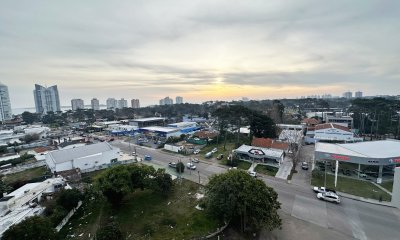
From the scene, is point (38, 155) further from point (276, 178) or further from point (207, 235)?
point (276, 178)

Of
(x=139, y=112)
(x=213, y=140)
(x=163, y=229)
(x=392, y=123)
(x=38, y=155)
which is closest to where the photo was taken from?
(x=163, y=229)

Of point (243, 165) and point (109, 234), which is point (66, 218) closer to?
point (109, 234)

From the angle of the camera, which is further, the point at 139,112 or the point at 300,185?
the point at 139,112

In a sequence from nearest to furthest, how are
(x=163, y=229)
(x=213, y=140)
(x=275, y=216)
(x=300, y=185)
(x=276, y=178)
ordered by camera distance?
(x=275, y=216) < (x=163, y=229) < (x=300, y=185) < (x=276, y=178) < (x=213, y=140)

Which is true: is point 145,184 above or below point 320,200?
above

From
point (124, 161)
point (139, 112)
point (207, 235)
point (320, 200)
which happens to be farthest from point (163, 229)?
point (139, 112)

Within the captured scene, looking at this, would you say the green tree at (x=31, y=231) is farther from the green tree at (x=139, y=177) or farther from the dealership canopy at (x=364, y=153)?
the dealership canopy at (x=364, y=153)

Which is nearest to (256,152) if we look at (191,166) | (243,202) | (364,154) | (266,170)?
(266,170)
